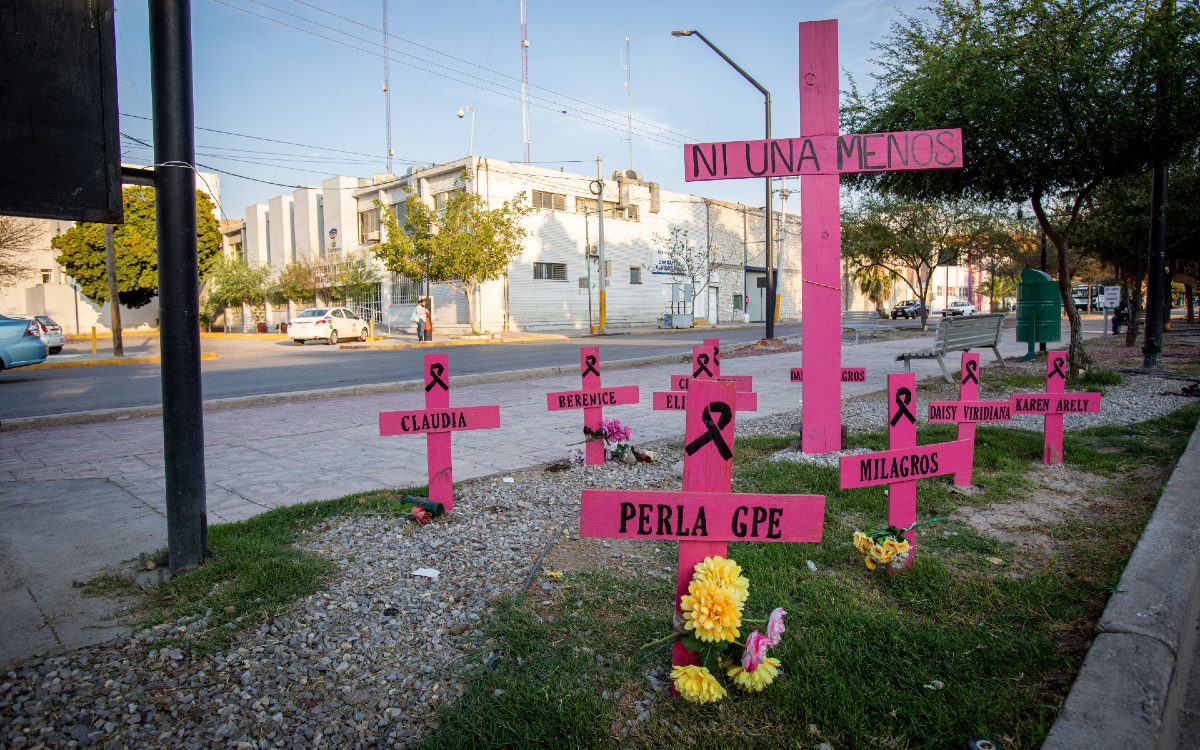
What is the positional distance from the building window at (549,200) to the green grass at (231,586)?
35713 millimetres

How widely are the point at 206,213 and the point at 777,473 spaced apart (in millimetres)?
50269

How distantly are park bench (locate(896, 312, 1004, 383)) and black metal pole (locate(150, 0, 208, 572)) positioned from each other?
8.77 meters

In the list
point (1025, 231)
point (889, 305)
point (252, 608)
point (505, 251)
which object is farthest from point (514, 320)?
point (889, 305)

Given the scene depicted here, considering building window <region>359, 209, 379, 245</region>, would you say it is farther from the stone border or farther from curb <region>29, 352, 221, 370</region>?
the stone border

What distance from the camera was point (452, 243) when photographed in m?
29.5

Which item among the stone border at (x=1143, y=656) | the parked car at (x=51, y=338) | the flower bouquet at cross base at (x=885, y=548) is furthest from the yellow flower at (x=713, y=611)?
the parked car at (x=51, y=338)

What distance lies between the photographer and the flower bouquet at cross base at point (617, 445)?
5.84 meters

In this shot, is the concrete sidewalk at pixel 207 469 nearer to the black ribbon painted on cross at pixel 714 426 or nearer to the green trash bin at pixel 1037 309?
the black ribbon painted on cross at pixel 714 426

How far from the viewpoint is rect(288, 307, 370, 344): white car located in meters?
28.5

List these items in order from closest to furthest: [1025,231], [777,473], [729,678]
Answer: [729,678]
[777,473]
[1025,231]

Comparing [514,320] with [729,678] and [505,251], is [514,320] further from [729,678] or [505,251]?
[729,678]

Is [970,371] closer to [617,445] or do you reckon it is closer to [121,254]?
[617,445]

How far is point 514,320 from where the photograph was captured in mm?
37125

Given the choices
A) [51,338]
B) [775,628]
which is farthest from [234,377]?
[51,338]
